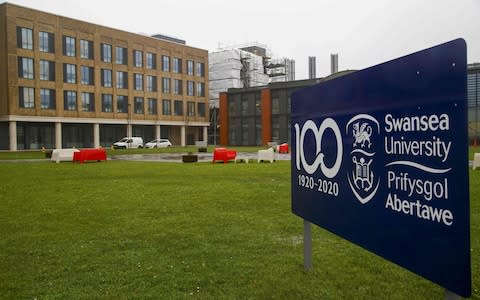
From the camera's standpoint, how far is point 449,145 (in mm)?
2285

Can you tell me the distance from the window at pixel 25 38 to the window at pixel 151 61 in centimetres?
1974

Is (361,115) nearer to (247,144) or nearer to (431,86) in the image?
(431,86)

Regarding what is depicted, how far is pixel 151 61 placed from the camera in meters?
69.9

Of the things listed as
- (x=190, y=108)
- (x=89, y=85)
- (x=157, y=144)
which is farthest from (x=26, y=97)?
(x=190, y=108)

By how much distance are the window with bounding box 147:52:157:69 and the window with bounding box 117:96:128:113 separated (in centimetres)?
773

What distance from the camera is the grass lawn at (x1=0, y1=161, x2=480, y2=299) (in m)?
4.16

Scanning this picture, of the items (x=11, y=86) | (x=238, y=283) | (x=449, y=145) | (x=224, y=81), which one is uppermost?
(x=224, y=81)

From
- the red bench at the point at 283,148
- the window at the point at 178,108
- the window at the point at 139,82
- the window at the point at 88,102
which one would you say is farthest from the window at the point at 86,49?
the red bench at the point at 283,148

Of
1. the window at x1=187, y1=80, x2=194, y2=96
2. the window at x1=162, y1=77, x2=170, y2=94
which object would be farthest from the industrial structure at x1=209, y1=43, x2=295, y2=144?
the window at x1=162, y1=77, x2=170, y2=94

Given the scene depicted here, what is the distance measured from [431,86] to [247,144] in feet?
233

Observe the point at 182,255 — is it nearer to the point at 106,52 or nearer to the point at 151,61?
the point at 106,52

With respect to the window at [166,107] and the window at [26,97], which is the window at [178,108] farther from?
the window at [26,97]

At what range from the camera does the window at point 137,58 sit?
221ft

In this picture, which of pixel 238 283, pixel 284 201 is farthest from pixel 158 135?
pixel 238 283
